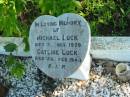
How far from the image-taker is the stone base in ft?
8.94

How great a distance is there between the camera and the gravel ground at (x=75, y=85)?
274 centimetres

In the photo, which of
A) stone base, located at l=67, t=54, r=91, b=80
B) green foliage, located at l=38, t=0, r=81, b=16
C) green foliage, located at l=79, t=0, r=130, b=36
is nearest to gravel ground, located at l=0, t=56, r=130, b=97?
stone base, located at l=67, t=54, r=91, b=80

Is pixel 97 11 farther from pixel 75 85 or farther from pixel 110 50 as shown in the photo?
pixel 75 85

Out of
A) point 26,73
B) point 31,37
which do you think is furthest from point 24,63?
point 31,37

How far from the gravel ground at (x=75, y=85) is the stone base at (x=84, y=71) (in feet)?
0.13

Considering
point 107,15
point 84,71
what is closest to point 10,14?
point 84,71

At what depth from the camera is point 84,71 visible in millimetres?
2756

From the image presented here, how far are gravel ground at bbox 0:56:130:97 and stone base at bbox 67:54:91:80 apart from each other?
0.04m

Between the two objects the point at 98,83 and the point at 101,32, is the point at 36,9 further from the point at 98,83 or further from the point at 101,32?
A: the point at 98,83

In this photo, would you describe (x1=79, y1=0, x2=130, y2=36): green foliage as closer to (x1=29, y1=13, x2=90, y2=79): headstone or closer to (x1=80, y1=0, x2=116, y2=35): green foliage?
(x1=80, y1=0, x2=116, y2=35): green foliage

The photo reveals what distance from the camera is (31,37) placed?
2721 mm

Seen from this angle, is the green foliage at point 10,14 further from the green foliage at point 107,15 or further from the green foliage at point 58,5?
the green foliage at point 107,15

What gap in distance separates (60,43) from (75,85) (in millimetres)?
319

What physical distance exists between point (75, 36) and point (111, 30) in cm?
59
